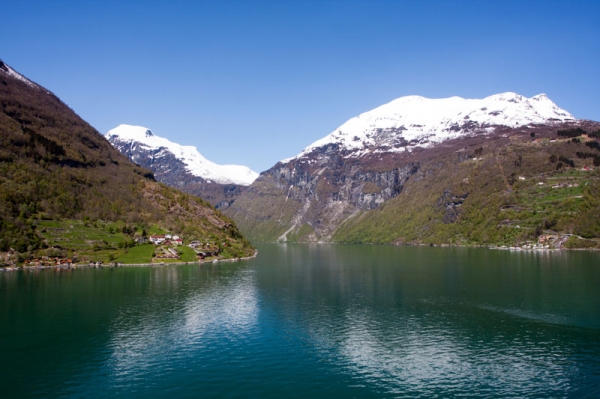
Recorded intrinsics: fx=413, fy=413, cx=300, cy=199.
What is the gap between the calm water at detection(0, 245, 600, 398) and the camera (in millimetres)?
44031

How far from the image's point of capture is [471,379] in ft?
149

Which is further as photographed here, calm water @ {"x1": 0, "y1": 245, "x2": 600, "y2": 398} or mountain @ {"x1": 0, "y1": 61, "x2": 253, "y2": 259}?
mountain @ {"x1": 0, "y1": 61, "x2": 253, "y2": 259}

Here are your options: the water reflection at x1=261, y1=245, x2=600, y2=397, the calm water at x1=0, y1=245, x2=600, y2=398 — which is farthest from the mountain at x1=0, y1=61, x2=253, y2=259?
the water reflection at x1=261, y1=245, x2=600, y2=397

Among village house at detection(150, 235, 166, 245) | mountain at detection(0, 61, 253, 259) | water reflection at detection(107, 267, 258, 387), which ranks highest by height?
mountain at detection(0, 61, 253, 259)

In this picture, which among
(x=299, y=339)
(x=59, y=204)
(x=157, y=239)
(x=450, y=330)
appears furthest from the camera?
(x=157, y=239)

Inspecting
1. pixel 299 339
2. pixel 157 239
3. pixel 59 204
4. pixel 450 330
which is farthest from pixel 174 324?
pixel 59 204

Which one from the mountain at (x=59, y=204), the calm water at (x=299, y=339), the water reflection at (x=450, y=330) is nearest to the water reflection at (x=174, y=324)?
the calm water at (x=299, y=339)

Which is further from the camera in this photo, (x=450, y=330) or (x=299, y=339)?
(x=450, y=330)

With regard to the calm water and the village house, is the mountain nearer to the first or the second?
the village house

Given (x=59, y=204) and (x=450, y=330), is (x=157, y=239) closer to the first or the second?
(x=59, y=204)

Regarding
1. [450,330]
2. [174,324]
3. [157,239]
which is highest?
[157,239]

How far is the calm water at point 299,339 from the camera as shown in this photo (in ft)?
144

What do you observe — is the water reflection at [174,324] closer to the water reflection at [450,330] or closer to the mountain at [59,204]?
the water reflection at [450,330]

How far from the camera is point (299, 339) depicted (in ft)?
197
